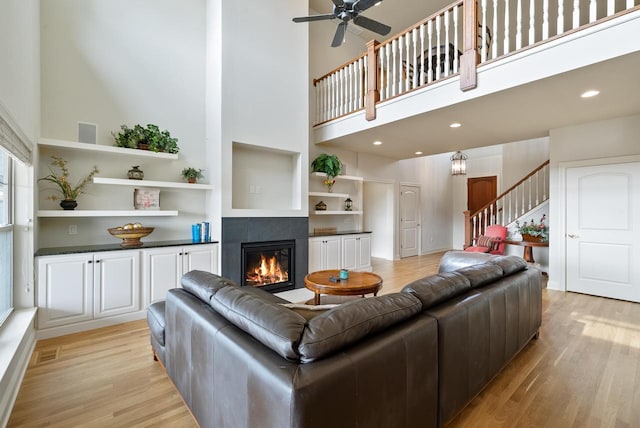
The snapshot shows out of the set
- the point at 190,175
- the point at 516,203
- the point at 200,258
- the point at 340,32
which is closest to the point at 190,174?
the point at 190,175

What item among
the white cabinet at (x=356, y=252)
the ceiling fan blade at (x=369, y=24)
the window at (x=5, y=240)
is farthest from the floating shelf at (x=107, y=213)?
the ceiling fan blade at (x=369, y=24)

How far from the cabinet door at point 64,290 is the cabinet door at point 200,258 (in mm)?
945

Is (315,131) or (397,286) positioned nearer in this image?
(397,286)

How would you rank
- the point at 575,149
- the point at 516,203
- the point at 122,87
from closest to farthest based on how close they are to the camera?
the point at 122,87, the point at 575,149, the point at 516,203

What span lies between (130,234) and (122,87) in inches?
75.0

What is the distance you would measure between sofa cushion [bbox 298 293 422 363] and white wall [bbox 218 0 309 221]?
3039mm

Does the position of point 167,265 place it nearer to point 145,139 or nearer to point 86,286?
point 86,286

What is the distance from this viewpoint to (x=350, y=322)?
1.23 meters

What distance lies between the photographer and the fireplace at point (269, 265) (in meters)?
4.23

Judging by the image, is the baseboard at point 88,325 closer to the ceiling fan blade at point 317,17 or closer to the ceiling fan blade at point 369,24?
the ceiling fan blade at point 317,17

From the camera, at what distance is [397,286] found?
4906mm

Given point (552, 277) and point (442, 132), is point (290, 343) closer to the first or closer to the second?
point (442, 132)

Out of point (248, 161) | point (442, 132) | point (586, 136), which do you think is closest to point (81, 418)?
point (248, 161)

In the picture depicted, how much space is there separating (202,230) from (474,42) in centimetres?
Result: 410
